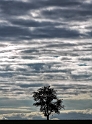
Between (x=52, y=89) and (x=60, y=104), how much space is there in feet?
23.6

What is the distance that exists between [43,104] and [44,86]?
6847 millimetres

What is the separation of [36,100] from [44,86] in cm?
616

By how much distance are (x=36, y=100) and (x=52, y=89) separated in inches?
295

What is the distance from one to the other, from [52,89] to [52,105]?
6.06 m

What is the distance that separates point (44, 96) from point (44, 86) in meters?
3.94

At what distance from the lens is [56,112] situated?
167375 mm

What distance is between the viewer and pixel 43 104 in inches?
6506

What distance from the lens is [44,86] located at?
166500 mm

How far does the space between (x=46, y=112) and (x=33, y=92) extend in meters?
9.05

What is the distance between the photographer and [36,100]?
167 metres

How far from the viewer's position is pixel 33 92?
166 metres

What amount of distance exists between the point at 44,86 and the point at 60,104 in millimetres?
9483

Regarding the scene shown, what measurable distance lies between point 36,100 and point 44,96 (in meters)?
3.83

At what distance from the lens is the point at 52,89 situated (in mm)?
165625
